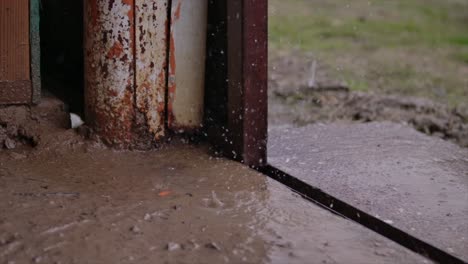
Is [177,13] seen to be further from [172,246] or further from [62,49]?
[172,246]

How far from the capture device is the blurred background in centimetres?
412

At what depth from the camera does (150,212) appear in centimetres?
233

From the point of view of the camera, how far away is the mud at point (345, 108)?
392 centimetres

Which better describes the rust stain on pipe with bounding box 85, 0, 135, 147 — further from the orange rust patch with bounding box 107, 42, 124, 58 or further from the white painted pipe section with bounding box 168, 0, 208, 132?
the white painted pipe section with bounding box 168, 0, 208, 132

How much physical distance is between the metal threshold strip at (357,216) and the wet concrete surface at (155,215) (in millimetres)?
62

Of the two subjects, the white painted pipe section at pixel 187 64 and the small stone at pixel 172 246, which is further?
the white painted pipe section at pixel 187 64

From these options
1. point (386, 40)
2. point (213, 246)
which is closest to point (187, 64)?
point (213, 246)

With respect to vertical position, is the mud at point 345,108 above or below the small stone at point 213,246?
above

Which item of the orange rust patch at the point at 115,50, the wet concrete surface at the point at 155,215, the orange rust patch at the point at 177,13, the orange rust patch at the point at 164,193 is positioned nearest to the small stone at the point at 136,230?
the wet concrete surface at the point at 155,215

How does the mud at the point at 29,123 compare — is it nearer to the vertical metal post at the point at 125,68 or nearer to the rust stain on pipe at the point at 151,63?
the vertical metal post at the point at 125,68

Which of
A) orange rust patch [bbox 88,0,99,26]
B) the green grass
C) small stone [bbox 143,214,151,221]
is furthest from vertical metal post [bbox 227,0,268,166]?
the green grass

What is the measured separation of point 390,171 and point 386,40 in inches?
136

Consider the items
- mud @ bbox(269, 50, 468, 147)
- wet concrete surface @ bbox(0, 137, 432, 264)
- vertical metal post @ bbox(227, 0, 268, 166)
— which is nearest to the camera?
wet concrete surface @ bbox(0, 137, 432, 264)

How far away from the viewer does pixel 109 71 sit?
287 cm
